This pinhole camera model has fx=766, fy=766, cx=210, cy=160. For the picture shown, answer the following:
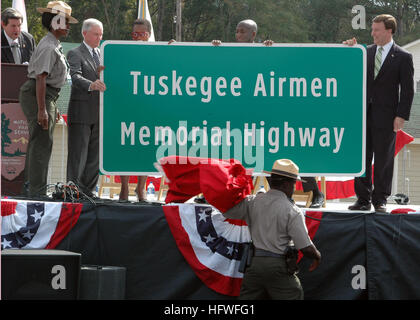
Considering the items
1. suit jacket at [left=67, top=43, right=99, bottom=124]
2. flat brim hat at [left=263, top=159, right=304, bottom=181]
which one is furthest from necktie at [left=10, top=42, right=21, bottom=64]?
flat brim hat at [left=263, top=159, right=304, bottom=181]

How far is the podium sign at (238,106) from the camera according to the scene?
720 centimetres

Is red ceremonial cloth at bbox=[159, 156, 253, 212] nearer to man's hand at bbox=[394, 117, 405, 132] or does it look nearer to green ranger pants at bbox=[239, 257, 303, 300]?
green ranger pants at bbox=[239, 257, 303, 300]

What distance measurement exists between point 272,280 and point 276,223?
444mm

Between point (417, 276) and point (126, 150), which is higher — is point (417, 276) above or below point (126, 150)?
below

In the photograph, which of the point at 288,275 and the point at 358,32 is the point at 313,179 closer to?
the point at 288,275

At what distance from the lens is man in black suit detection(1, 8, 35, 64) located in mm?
8258

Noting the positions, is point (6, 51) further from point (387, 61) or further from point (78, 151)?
point (387, 61)

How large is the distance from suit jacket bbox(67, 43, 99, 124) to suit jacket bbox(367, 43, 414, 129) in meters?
2.76

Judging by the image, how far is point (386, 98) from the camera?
724cm

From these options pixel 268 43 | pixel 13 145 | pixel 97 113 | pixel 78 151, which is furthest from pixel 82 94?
pixel 268 43

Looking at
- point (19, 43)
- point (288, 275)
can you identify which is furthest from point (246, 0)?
point (288, 275)

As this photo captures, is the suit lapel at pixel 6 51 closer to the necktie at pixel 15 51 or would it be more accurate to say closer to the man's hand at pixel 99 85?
the necktie at pixel 15 51

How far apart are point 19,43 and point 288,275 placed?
14.1ft

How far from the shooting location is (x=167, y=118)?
7.22 meters
